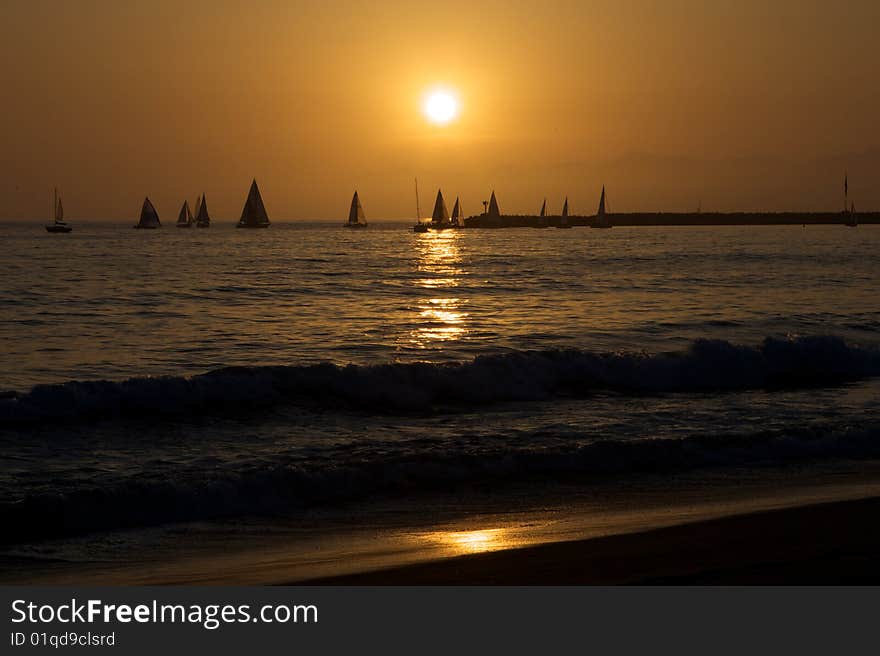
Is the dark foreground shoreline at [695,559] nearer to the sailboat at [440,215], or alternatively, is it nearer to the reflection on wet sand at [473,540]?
the reflection on wet sand at [473,540]

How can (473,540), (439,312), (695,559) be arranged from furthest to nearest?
(439,312) → (473,540) → (695,559)

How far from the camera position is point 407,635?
543 cm

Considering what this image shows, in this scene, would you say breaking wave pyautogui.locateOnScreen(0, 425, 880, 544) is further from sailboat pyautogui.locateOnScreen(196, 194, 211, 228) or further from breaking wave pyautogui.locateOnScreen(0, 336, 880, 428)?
sailboat pyautogui.locateOnScreen(196, 194, 211, 228)

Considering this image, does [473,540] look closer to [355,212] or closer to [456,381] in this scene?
[456,381]

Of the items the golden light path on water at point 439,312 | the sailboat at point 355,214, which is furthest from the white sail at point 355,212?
the golden light path on water at point 439,312

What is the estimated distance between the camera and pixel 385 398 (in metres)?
16.2

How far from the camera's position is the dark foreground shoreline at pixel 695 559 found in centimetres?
652

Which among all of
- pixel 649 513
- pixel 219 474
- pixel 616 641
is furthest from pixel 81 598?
pixel 649 513

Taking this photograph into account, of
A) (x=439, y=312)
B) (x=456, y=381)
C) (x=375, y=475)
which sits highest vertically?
(x=439, y=312)

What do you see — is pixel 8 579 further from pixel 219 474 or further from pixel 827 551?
pixel 827 551

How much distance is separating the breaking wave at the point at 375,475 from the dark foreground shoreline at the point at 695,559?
10.1ft

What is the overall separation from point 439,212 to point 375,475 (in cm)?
16964

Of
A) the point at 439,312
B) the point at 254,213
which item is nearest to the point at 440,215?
the point at 254,213

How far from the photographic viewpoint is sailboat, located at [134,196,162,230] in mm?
161500
